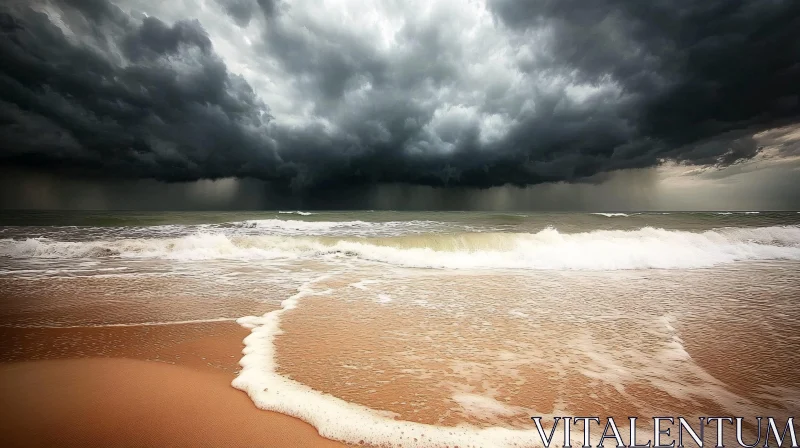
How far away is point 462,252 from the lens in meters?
14.0

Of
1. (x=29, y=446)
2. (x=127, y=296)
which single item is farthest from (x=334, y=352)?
(x=127, y=296)

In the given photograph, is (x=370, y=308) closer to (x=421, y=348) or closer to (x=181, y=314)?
(x=421, y=348)

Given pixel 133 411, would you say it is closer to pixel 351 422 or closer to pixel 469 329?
pixel 351 422

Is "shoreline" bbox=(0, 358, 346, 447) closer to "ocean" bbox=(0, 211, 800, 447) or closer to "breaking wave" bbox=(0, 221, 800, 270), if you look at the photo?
"ocean" bbox=(0, 211, 800, 447)

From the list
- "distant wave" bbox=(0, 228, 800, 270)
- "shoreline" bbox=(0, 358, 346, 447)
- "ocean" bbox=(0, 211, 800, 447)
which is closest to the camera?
"shoreline" bbox=(0, 358, 346, 447)

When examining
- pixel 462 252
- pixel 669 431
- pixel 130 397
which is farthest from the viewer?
pixel 462 252

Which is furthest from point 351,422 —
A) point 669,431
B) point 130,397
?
point 669,431

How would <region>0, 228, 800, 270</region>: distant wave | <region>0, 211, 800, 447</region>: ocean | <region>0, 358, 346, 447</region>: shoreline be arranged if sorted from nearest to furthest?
<region>0, 358, 346, 447</region>: shoreline
<region>0, 211, 800, 447</region>: ocean
<region>0, 228, 800, 270</region>: distant wave

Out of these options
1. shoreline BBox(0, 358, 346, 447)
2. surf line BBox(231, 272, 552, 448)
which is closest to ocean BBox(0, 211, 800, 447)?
surf line BBox(231, 272, 552, 448)

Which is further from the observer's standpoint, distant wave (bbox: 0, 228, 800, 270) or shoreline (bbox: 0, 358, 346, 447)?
distant wave (bbox: 0, 228, 800, 270)

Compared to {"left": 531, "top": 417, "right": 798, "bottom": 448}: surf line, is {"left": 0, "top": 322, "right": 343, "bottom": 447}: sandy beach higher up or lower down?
lower down

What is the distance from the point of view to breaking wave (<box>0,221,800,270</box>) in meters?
10.6

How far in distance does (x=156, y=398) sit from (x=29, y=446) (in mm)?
715

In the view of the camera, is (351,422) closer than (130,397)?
Yes
